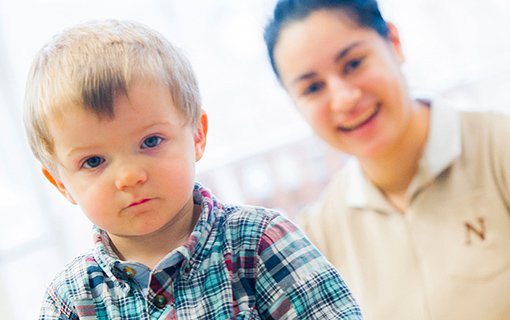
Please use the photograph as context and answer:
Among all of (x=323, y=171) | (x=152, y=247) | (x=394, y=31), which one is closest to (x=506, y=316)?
(x=394, y=31)

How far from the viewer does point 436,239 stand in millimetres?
1081

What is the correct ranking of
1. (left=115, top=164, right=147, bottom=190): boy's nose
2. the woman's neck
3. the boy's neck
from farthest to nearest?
1. the woman's neck
2. the boy's neck
3. (left=115, top=164, right=147, bottom=190): boy's nose

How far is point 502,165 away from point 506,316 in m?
0.26

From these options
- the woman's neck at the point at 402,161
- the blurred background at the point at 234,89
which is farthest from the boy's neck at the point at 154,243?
the blurred background at the point at 234,89

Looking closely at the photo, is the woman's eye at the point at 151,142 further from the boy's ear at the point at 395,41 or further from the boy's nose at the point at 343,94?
the boy's ear at the point at 395,41

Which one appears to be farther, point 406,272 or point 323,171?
point 323,171

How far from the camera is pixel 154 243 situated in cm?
69

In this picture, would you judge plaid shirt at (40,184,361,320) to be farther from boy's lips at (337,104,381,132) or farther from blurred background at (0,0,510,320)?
blurred background at (0,0,510,320)

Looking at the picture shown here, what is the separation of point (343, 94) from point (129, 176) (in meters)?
0.50

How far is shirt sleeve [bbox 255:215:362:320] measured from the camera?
2.12ft

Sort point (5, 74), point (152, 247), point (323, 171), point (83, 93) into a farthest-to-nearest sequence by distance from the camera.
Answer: point (323, 171), point (5, 74), point (152, 247), point (83, 93)

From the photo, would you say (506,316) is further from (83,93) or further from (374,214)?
(83,93)

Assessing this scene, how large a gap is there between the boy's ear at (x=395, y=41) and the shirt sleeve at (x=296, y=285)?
0.52 metres

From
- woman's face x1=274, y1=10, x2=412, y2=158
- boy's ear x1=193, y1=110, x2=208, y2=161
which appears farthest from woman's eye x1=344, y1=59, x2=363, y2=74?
boy's ear x1=193, y1=110, x2=208, y2=161
